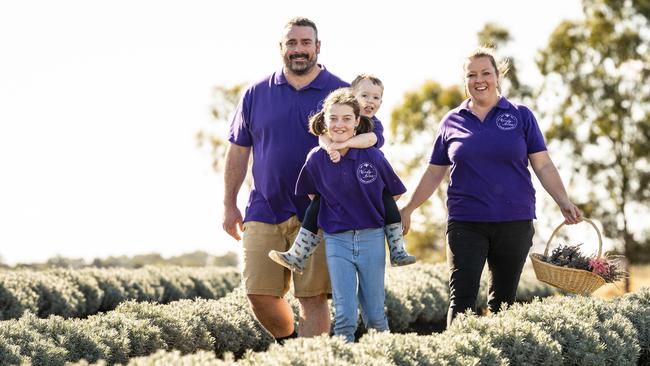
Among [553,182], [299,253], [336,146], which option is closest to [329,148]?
[336,146]

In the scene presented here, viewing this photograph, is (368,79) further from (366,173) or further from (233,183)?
(233,183)

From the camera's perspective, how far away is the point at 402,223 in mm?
7352

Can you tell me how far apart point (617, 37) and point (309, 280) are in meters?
20.9

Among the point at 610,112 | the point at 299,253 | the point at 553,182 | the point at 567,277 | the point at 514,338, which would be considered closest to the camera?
the point at 514,338

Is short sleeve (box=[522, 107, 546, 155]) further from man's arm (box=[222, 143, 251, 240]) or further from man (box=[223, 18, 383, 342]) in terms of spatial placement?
man's arm (box=[222, 143, 251, 240])

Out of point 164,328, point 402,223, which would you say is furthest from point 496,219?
point 164,328

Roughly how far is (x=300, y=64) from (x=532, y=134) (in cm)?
183

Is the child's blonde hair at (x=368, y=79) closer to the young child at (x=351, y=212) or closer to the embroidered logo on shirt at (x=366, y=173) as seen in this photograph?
the young child at (x=351, y=212)

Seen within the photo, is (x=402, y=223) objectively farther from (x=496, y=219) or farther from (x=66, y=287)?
(x=66, y=287)

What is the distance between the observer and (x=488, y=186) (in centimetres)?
735

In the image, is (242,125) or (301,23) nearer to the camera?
(301,23)

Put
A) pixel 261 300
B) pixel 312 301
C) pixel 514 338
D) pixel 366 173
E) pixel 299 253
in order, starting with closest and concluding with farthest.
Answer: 1. pixel 514 338
2. pixel 366 173
3. pixel 299 253
4. pixel 312 301
5. pixel 261 300

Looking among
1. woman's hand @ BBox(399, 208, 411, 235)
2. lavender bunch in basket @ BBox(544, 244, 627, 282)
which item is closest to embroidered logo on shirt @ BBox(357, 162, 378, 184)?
woman's hand @ BBox(399, 208, 411, 235)

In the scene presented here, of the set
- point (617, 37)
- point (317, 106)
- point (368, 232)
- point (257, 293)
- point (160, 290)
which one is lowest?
point (160, 290)
